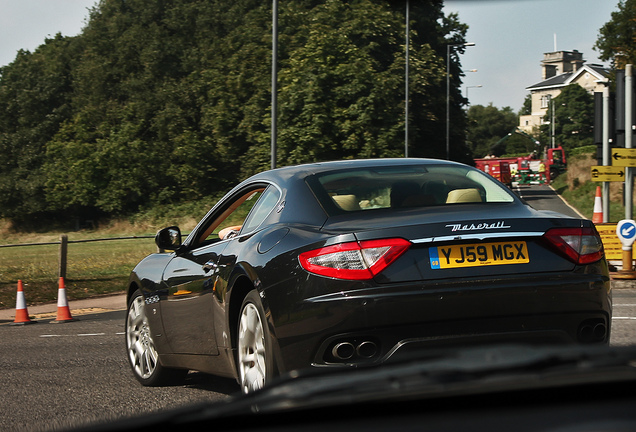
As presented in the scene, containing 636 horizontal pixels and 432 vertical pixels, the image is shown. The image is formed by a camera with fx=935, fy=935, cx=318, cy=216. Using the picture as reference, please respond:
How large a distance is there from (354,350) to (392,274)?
1.36 ft

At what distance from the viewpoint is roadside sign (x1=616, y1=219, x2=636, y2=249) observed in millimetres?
15855

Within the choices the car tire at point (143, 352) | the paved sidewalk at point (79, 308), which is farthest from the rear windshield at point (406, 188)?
the paved sidewalk at point (79, 308)

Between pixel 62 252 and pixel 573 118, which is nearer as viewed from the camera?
pixel 62 252

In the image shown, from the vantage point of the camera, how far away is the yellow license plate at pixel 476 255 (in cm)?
463

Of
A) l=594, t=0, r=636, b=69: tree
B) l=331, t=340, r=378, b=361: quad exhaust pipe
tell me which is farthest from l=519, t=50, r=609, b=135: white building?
l=331, t=340, r=378, b=361: quad exhaust pipe

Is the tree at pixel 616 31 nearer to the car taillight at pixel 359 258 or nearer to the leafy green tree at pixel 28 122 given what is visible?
the leafy green tree at pixel 28 122

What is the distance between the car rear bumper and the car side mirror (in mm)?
2169

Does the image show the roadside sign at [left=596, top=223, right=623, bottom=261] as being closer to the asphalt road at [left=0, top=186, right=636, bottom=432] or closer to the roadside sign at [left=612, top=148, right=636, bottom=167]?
the roadside sign at [left=612, top=148, right=636, bottom=167]

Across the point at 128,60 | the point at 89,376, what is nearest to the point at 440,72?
the point at 128,60

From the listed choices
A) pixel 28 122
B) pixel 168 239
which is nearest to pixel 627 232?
pixel 168 239

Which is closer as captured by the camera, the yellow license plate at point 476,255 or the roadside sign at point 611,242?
the yellow license plate at point 476,255

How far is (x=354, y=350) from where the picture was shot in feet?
15.0

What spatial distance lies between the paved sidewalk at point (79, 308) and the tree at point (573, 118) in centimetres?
11515

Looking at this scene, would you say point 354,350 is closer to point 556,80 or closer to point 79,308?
point 79,308
